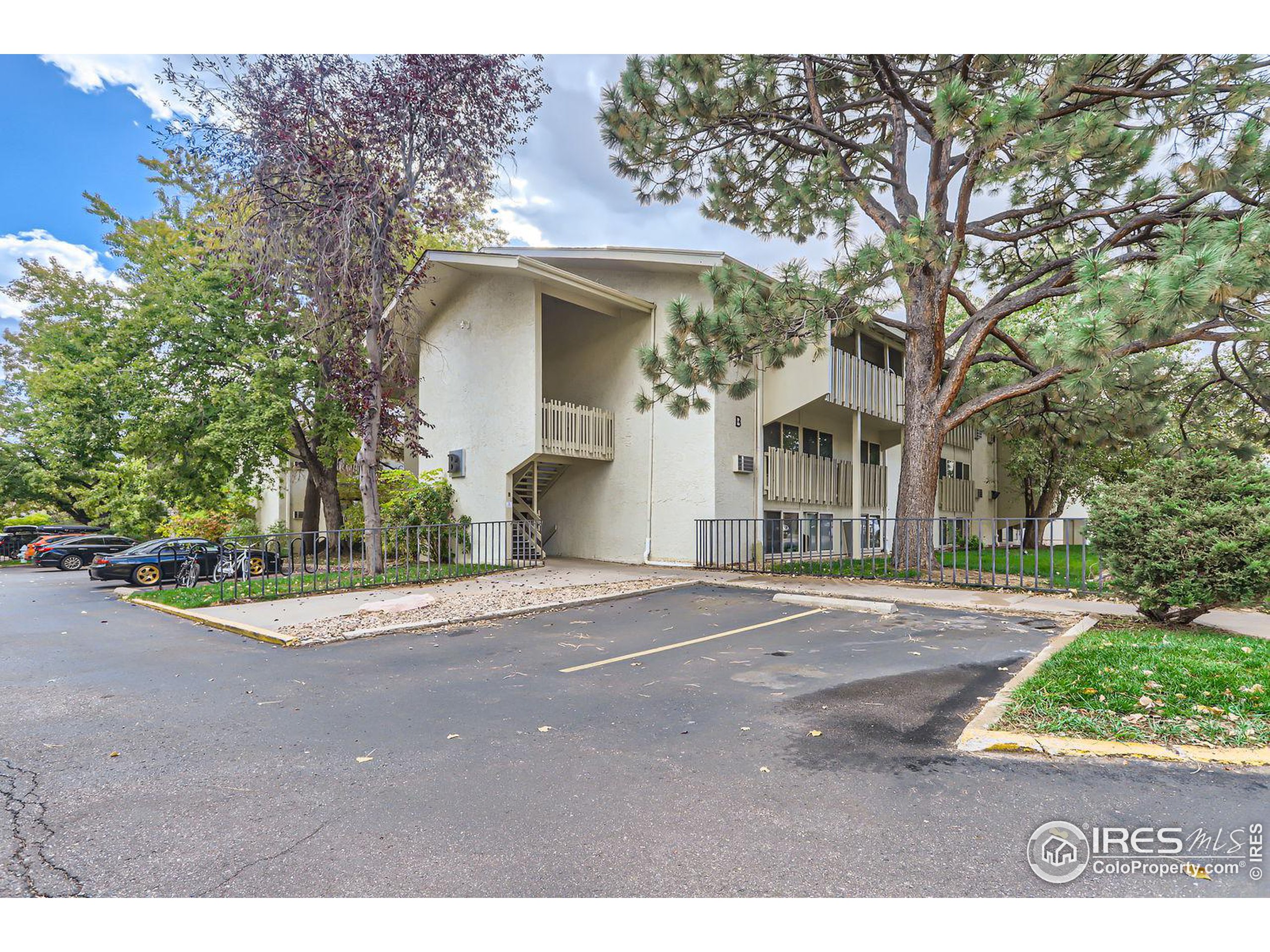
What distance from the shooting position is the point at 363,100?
1387cm

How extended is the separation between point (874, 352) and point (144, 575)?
1932cm

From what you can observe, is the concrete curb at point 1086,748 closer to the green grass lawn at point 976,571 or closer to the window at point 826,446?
the green grass lawn at point 976,571

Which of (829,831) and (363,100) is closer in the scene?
(829,831)

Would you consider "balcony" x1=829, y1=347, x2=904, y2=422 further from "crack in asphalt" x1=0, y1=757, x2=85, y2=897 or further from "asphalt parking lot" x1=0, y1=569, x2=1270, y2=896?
"crack in asphalt" x1=0, y1=757, x2=85, y2=897

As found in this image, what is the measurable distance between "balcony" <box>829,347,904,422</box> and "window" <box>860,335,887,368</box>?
0.47 meters

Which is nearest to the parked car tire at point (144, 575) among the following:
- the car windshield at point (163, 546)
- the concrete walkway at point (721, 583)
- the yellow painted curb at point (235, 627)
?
the car windshield at point (163, 546)

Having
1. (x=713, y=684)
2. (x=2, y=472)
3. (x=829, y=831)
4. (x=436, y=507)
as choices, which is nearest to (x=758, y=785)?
(x=829, y=831)

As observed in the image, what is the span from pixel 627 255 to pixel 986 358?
7.74 m

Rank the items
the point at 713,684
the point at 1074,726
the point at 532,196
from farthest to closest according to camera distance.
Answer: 1. the point at 532,196
2. the point at 713,684
3. the point at 1074,726

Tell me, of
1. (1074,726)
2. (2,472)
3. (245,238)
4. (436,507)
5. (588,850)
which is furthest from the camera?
(2,472)

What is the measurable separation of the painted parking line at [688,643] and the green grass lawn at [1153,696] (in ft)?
10.4

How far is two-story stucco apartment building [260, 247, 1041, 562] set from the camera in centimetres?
1423

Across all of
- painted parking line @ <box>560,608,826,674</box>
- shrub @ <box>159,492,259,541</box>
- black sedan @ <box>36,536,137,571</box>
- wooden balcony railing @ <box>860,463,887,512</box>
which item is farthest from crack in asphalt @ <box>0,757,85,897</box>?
black sedan @ <box>36,536,137,571</box>

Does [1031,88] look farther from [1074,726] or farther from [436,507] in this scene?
[436,507]
